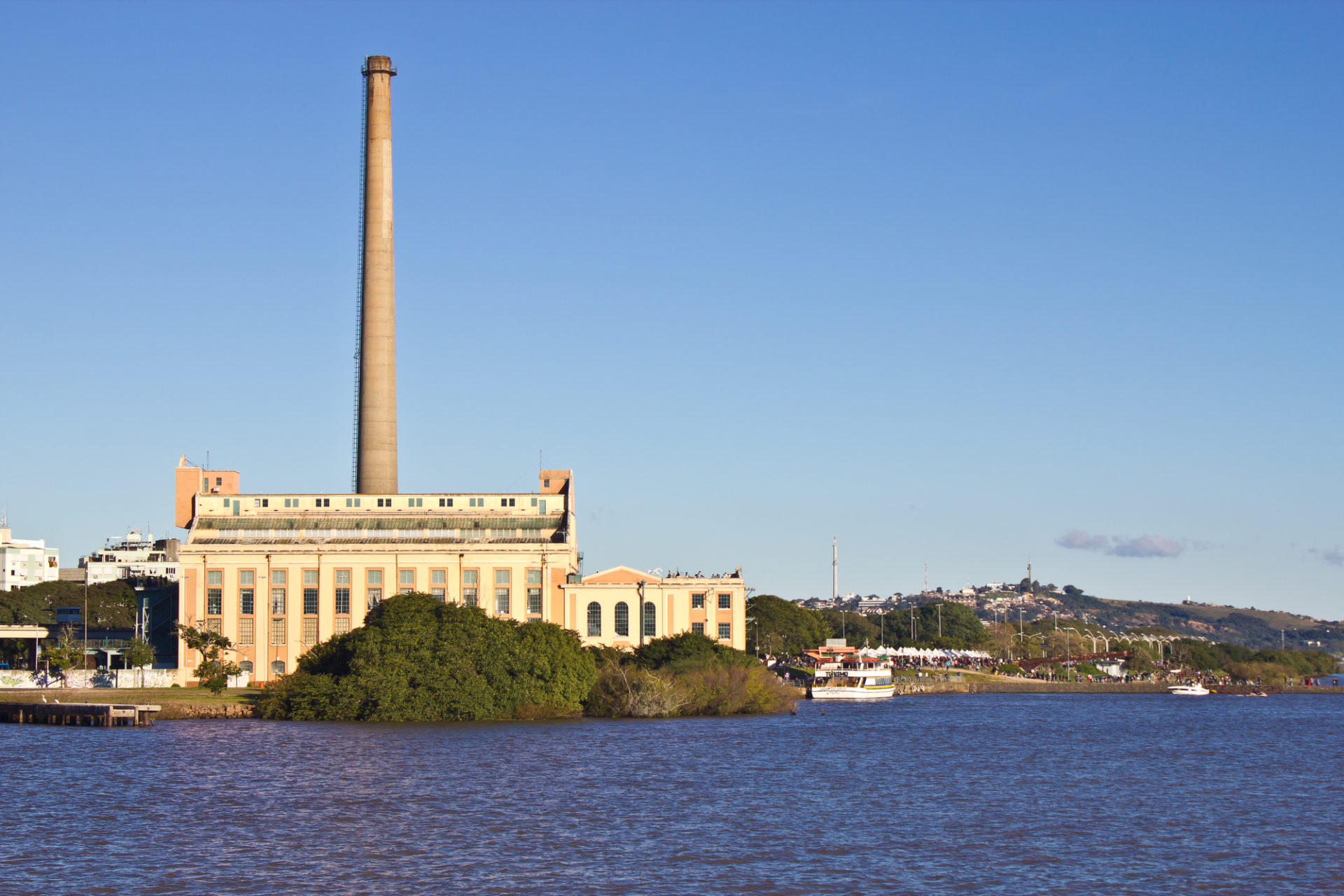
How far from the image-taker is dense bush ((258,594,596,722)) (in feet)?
304

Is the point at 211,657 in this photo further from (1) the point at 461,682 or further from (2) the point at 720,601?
(2) the point at 720,601

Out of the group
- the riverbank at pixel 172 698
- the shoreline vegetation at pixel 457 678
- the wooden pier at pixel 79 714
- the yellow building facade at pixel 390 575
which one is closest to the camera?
the shoreline vegetation at pixel 457 678

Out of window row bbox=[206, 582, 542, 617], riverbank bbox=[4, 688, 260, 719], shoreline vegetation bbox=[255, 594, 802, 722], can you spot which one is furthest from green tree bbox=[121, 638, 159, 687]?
shoreline vegetation bbox=[255, 594, 802, 722]

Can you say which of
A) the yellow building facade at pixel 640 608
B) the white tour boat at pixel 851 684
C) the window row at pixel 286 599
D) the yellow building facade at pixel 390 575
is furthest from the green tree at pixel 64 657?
the white tour boat at pixel 851 684

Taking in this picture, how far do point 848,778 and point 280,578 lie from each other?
231 ft

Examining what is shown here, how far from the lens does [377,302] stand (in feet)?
417

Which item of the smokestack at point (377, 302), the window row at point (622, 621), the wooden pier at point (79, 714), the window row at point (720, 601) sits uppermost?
the smokestack at point (377, 302)

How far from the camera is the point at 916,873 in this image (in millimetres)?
43969

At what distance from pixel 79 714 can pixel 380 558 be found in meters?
33.2

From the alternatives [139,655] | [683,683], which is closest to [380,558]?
[139,655]

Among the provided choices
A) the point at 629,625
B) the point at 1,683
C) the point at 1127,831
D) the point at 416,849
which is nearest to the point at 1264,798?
the point at 1127,831

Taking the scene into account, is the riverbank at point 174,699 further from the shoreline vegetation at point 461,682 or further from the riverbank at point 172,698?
the shoreline vegetation at point 461,682

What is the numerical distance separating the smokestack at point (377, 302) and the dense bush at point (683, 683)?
95.6 feet

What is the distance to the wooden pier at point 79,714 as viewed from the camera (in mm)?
94000
